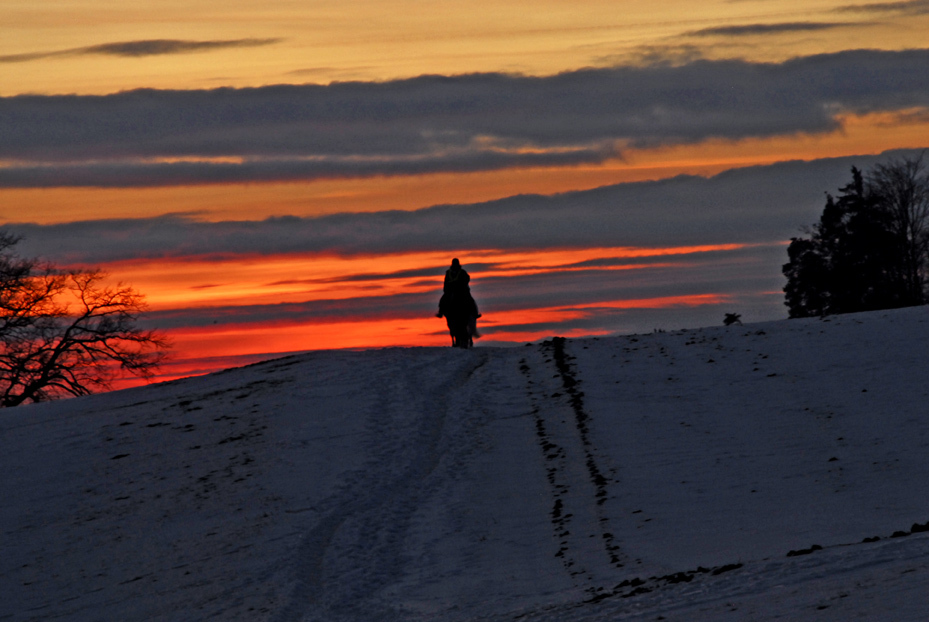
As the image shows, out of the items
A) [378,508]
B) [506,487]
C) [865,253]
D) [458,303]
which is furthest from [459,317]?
[865,253]

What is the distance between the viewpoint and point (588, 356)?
2859 cm

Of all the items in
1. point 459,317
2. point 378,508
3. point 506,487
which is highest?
point 459,317

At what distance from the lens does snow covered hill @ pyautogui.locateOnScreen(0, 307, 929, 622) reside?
15258mm

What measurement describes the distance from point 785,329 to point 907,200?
1558 inches

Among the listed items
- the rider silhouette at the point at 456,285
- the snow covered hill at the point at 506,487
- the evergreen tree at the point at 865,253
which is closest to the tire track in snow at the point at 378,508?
the snow covered hill at the point at 506,487

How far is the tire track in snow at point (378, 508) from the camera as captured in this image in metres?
16.5

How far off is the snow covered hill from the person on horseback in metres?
0.89

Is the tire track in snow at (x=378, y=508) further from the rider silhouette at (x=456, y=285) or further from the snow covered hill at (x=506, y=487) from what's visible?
the rider silhouette at (x=456, y=285)

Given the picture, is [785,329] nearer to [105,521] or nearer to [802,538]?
[802,538]

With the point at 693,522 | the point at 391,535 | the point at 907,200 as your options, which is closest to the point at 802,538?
the point at 693,522

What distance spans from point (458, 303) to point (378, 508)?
36.1ft

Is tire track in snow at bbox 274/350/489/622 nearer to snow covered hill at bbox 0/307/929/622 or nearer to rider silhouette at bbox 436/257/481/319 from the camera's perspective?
snow covered hill at bbox 0/307/929/622

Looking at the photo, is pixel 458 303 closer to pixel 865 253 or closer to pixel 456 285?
pixel 456 285

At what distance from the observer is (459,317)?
101 feet
